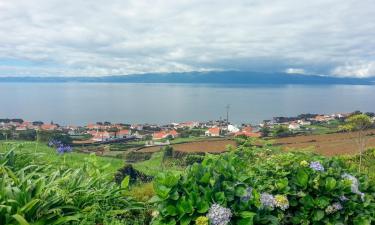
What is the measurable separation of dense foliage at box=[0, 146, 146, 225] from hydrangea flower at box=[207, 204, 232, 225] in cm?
92

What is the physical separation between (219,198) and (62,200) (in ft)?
5.07

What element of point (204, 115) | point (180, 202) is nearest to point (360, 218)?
point (180, 202)

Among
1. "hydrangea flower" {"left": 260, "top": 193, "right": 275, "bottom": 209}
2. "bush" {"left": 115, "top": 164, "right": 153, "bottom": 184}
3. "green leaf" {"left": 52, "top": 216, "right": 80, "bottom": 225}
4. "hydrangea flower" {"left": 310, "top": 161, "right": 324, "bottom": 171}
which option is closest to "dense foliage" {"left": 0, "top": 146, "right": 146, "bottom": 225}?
"green leaf" {"left": 52, "top": 216, "right": 80, "bottom": 225}

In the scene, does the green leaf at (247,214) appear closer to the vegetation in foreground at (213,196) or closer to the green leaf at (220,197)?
the vegetation in foreground at (213,196)

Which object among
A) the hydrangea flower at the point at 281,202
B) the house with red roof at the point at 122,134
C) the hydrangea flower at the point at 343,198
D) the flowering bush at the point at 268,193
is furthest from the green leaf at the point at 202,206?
the house with red roof at the point at 122,134

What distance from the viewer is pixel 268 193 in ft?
12.4

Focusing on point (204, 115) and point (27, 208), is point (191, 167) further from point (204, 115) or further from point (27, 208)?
point (204, 115)

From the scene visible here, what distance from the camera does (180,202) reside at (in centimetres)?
335

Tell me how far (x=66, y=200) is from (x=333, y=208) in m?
2.60

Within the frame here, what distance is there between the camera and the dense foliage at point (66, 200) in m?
3.45

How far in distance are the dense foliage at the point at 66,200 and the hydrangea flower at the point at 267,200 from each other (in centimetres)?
131

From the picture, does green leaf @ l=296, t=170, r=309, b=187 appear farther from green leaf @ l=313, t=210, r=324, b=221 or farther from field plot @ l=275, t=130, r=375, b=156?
field plot @ l=275, t=130, r=375, b=156

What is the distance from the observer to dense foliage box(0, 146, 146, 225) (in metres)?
3.45

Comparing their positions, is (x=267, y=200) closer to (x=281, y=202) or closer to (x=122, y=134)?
(x=281, y=202)
